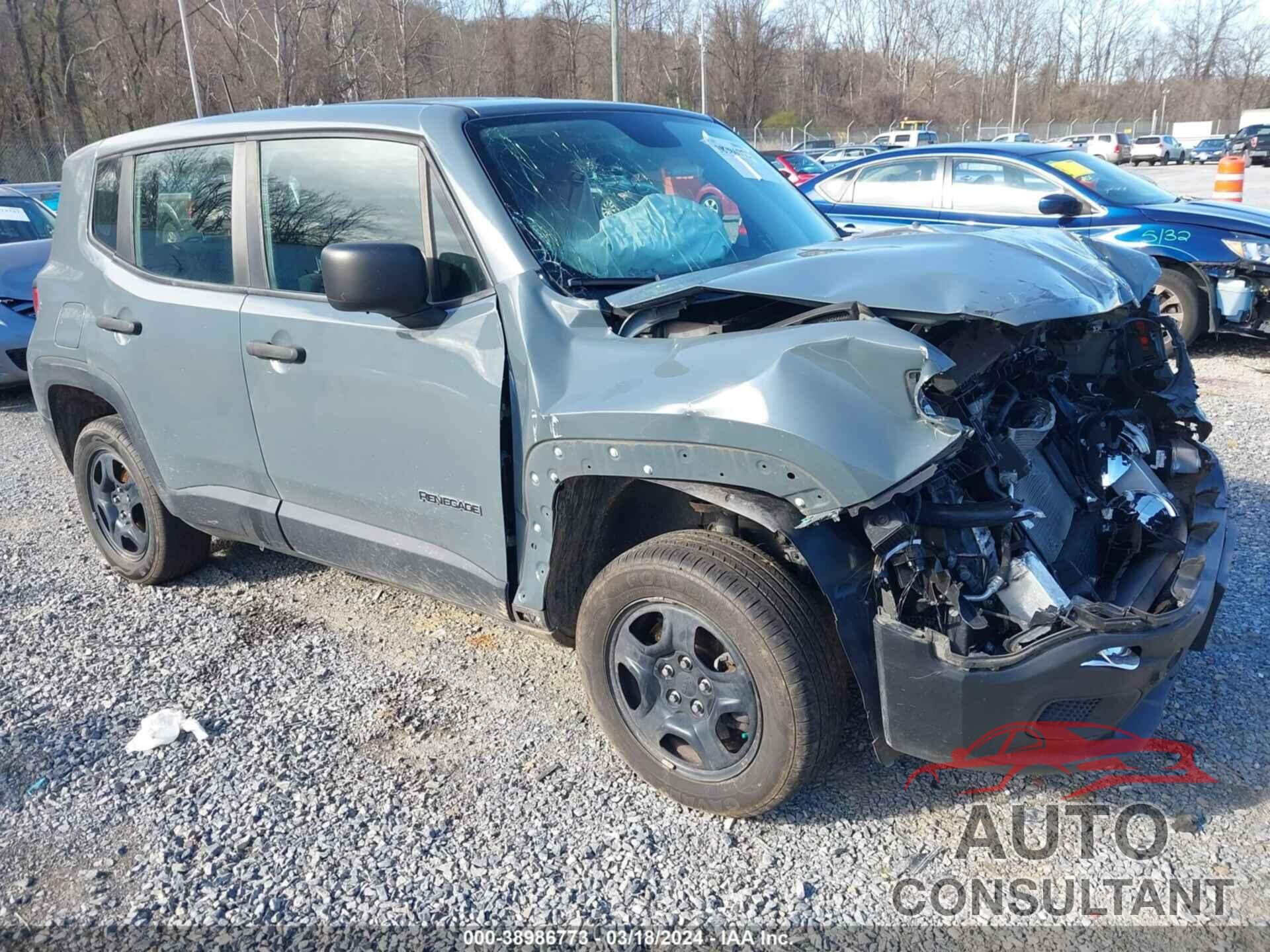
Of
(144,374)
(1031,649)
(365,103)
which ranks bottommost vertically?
(1031,649)

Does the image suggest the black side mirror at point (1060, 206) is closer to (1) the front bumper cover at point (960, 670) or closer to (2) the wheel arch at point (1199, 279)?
(2) the wheel arch at point (1199, 279)

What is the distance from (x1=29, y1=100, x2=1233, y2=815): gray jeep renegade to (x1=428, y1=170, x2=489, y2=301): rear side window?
0.04 feet

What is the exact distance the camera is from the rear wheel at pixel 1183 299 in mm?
7441

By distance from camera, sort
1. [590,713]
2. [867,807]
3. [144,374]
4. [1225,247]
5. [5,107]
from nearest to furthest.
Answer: [867,807] → [590,713] → [144,374] → [1225,247] → [5,107]

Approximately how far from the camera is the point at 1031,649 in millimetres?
2268

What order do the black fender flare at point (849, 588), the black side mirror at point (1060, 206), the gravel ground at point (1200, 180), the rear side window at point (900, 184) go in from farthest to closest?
the gravel ground at point (1200, 180)
the rear side window at point (900, 184)
the black side mirror at point (1060, 206)
the black fender flare at point (849, 588)

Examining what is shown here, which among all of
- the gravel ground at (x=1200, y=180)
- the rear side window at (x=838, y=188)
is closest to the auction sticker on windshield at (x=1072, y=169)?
the rear side window at (x=838, y=188)

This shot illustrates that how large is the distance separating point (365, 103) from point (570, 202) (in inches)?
36.0

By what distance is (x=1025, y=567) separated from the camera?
2443 mm

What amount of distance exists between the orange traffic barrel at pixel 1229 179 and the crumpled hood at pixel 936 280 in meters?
11.0

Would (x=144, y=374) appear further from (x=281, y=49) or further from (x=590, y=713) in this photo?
(x=281, y=49)

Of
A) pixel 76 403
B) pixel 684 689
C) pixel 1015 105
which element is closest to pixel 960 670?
pixel 684 689

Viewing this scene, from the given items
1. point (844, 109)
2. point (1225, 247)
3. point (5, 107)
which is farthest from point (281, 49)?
point (844, 109)

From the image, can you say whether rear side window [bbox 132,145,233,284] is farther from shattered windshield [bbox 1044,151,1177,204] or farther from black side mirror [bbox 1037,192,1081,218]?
shattered windshield [bbox 1044,151,1177,204]
